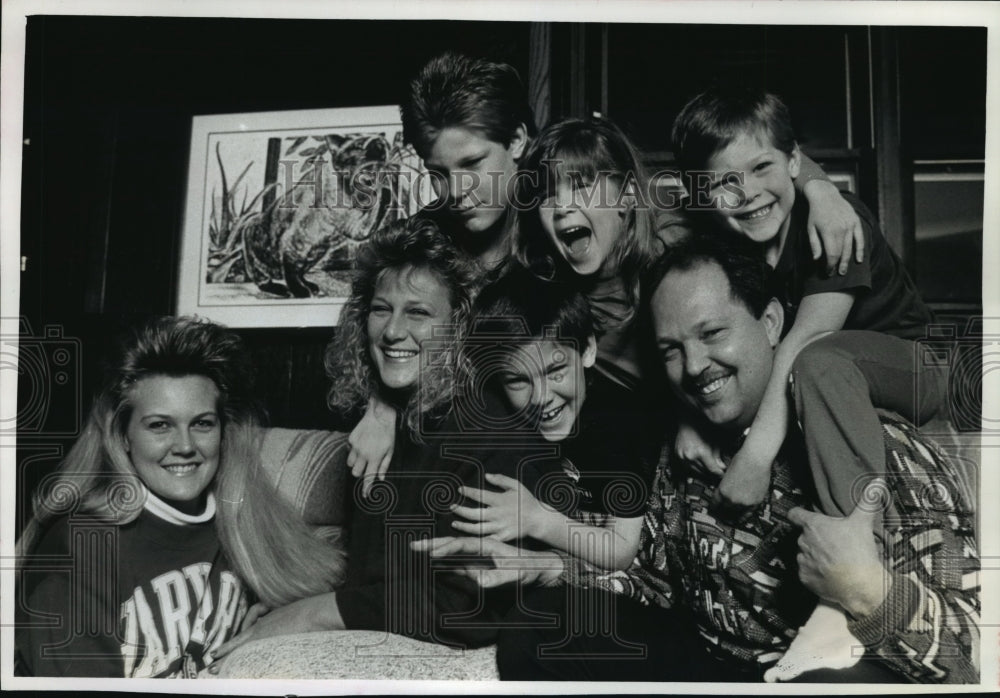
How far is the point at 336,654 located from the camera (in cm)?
313

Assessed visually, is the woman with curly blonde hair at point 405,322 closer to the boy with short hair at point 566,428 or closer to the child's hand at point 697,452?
the boy with short hair at point 566,428

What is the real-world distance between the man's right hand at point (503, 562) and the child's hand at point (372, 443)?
1.01ft

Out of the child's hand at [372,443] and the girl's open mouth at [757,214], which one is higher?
the girl's open mouth at [757,214]

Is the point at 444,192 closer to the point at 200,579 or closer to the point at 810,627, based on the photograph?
the point at 200,579

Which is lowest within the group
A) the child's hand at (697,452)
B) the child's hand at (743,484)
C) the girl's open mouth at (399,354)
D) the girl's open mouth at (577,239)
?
the child's hand at (743,484)

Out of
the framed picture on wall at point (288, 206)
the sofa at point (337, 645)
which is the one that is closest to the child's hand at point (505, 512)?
the sofa at point (337, 645)

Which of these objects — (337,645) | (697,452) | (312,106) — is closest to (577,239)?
(697,452)

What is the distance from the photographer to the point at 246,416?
320cm

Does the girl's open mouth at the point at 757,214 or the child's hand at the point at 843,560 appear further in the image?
the girl's open mouth at the point at 757,214

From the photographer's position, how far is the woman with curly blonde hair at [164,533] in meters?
3.16

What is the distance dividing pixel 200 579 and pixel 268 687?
1.42ft

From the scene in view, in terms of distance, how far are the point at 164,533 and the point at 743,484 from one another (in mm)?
1958

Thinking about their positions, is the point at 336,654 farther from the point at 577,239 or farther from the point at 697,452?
the point at 577,239

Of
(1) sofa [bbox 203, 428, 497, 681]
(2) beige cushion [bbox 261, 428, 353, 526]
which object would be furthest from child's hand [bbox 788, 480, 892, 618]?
(2) beige cushion [bbox 261, 428, 353, 526]
